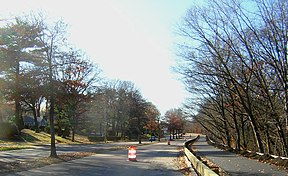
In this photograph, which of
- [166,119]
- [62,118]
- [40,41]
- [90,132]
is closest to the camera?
[40,41]

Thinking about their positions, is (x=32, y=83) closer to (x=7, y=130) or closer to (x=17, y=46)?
(x=17, y=46)

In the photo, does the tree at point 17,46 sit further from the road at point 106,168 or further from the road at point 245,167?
the road at point 245,167

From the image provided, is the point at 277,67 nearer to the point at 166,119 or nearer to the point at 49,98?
the point at 49,98

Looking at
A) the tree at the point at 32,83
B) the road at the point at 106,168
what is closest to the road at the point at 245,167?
the road at the point at 106,168

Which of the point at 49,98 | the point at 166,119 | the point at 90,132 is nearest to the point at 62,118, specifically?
the point at 90,132

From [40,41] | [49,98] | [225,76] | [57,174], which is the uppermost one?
[40,41]

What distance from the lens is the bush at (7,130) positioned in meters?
47.4

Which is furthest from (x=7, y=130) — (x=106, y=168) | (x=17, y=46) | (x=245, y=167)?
(x=245, y=167)

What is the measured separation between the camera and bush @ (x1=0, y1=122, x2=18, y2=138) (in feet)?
156

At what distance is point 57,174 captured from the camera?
13.7m

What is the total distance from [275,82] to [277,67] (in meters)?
3.41

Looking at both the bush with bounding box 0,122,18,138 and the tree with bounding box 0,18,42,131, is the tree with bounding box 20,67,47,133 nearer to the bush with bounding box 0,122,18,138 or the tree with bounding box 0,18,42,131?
the tree with bounding box 0,18,42,131

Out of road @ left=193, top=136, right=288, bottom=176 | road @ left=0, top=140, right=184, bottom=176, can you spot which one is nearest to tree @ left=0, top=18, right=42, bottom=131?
road @ left=0, top=140, right=184, bottom=176

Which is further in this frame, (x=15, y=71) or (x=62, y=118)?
(x=62, y=118)
